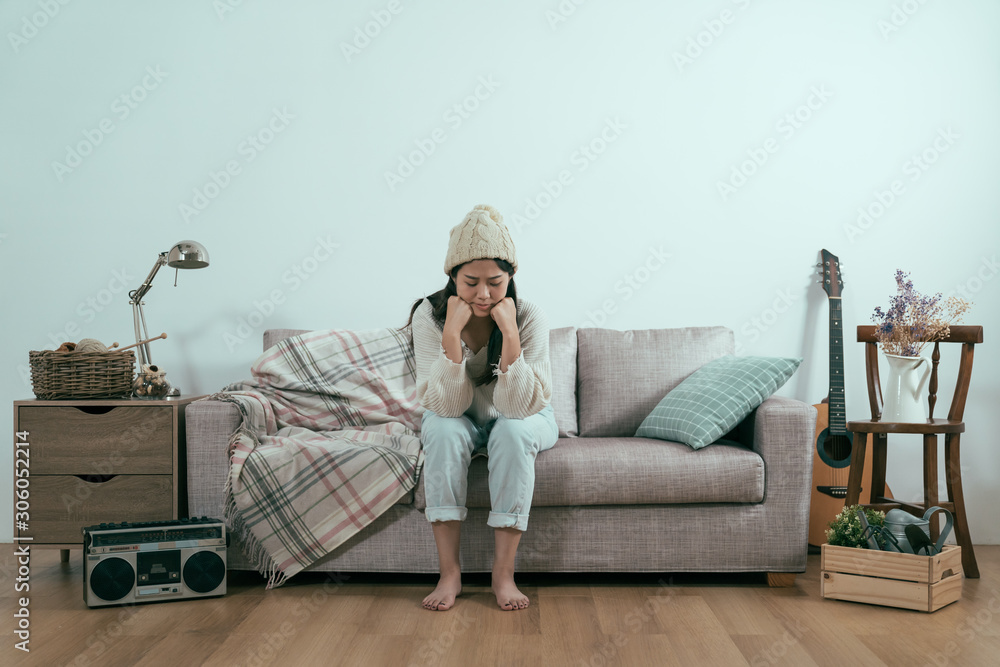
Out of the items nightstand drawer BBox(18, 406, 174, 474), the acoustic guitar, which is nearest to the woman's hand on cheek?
nightstand drawer BBox(18, 406, 174, 474)

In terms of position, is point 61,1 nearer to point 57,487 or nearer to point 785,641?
point 57,487

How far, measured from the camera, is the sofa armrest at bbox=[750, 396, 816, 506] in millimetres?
1982

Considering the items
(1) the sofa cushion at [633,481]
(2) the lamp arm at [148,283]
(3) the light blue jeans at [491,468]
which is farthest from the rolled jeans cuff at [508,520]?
(2) the lamp arm at [148,283]

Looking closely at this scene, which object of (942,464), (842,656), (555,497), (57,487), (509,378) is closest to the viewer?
(842,656)

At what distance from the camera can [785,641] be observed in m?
1.57

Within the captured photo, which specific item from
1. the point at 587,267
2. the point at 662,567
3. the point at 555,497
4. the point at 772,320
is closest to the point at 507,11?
the point at 587,267

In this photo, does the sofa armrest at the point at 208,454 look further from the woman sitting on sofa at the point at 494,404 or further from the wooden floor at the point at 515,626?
the woman sitting on sofa at the point at 494,404

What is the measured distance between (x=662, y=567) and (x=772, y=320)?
1.23m

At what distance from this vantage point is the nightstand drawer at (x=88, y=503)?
2051 millimetres

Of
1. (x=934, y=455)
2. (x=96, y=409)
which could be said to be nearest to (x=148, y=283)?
(x=96, y=409)

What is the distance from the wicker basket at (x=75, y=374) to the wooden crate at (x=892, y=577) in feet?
7.00

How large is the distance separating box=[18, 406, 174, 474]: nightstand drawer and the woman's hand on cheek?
40.0 inches

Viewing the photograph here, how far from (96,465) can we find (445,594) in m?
1.11

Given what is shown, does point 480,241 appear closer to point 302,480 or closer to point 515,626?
point 302,480
